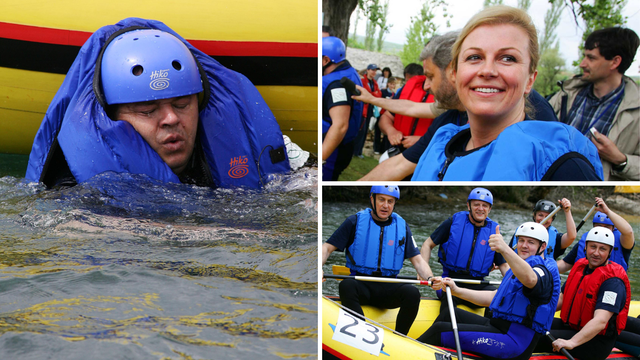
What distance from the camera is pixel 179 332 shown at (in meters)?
2.22

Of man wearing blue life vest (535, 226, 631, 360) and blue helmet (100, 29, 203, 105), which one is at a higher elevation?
blue helmet (100, 29, 203, 105)

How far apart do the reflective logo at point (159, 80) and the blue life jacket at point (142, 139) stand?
33 centimetres

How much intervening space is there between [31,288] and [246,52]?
2974 millimetres

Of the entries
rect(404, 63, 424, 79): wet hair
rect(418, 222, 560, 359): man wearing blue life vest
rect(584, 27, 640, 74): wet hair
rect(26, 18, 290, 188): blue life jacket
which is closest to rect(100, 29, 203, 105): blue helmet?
rect(26, 18, 290, 188): blue life jacket

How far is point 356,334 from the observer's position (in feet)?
8.48

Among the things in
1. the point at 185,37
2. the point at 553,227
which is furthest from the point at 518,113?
the point at 185,37

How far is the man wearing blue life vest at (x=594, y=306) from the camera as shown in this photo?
3062mm

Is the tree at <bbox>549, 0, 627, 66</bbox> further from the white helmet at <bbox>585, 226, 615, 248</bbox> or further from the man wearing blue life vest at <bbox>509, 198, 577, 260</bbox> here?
the white helmet at <bbox>585, 226, 615, 248</bbox>

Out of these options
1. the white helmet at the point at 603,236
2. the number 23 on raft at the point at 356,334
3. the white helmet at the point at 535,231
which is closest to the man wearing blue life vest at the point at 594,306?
the white helmet at the point at 603,236

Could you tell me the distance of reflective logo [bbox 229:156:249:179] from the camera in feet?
14.0

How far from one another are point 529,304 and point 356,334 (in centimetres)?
85

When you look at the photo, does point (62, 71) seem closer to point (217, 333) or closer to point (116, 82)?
point (116, 82)

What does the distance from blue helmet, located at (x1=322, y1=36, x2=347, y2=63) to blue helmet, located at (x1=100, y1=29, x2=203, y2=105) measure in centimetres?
143

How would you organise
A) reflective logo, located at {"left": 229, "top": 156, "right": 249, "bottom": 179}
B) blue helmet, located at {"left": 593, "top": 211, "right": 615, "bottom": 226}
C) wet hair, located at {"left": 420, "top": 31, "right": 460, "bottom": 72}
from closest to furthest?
wet hair, located at {"left": 420, "top": 31, "right": 460, "bottom": 72} < blue helmet, located at {"left": 593, "top": 211, "right": 615, "bottom": 226} < reflective logo, located at {"left": 229, "top": 156, "right": 249, "bottom": 179}
